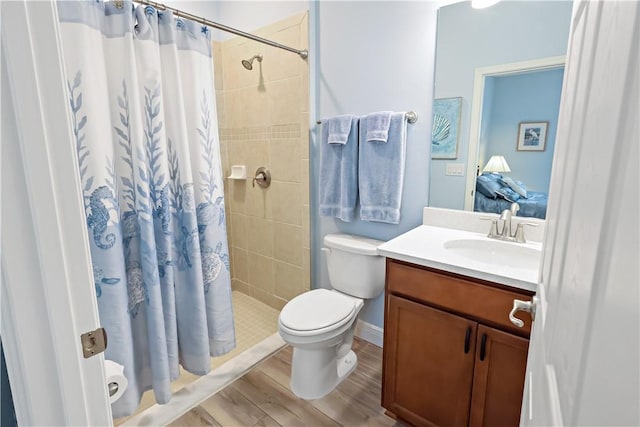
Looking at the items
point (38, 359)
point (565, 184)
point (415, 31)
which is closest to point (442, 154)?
point (415, 31)

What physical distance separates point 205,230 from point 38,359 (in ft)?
3.35

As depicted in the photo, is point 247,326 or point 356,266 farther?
point 247,326

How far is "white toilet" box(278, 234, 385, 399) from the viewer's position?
1.60 metres

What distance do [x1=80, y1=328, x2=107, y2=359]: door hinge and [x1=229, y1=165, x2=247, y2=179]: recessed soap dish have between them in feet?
6.62

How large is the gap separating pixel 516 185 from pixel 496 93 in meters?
0.43

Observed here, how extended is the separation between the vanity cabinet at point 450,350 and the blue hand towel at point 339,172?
2.18 ft

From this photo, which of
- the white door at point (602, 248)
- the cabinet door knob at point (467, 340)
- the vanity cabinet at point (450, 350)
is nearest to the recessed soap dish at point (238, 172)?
the vanity cabinet at point (450, 350)

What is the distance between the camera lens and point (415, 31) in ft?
5.53

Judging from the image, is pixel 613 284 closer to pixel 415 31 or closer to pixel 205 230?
pixel 205 230

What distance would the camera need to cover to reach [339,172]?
1.99 metres

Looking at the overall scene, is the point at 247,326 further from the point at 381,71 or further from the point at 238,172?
the point at 381,71

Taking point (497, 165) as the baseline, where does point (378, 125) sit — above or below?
above

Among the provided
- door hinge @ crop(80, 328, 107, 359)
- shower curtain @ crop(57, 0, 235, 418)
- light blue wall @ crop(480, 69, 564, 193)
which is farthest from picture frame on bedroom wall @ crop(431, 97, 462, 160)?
door hinge @ crop(80, 328, 107, 359)

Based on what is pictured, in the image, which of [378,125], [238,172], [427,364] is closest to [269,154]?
[238,172]
